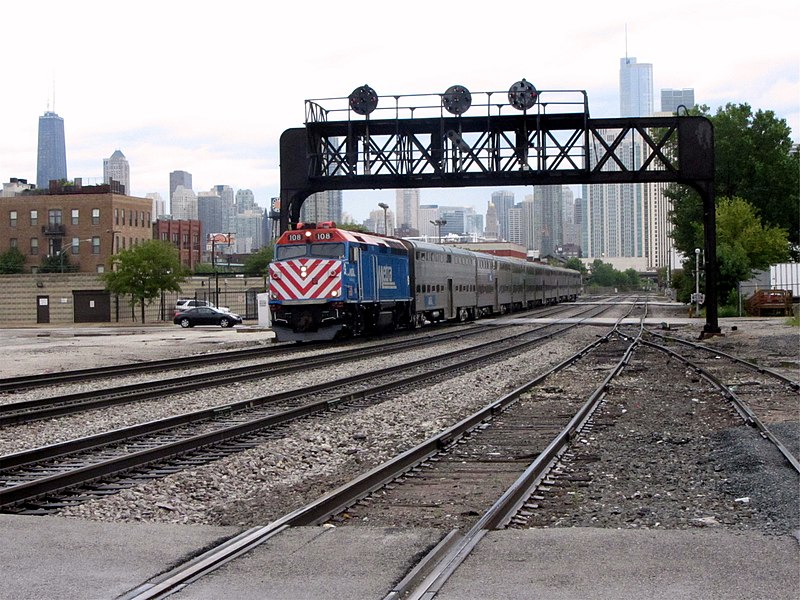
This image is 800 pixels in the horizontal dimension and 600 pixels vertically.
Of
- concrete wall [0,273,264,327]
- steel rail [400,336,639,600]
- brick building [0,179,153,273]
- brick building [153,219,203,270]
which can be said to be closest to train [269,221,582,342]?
steel rail [400,336,639,600]

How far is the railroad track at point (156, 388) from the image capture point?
45.5ft

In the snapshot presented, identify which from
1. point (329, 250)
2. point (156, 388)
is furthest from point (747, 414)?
point (329, 250)

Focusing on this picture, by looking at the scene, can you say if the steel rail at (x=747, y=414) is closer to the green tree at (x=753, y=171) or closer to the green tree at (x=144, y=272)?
the green tree at (x=144, y=272)

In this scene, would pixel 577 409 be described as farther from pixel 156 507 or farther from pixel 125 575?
pixel 125 575

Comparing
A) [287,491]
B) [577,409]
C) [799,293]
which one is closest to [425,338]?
[577,409]

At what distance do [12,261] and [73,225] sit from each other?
7011 mm

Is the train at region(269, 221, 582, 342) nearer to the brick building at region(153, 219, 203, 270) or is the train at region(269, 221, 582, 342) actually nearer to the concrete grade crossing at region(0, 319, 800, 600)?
Result: the concrete grade crossing at region(0, 319, 800, 600)

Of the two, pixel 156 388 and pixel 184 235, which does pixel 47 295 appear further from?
pixel 184 235

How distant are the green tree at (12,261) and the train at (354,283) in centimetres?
6487

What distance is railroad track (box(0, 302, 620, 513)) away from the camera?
840 centimetres

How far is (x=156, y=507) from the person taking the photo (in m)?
8.02

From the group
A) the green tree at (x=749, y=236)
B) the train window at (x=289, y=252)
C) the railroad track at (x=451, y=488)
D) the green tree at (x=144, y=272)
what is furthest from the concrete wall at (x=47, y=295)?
the railroad track at (x=451, y=488)

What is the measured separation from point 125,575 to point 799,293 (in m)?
63.2

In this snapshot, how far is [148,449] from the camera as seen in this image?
33.3 ft
